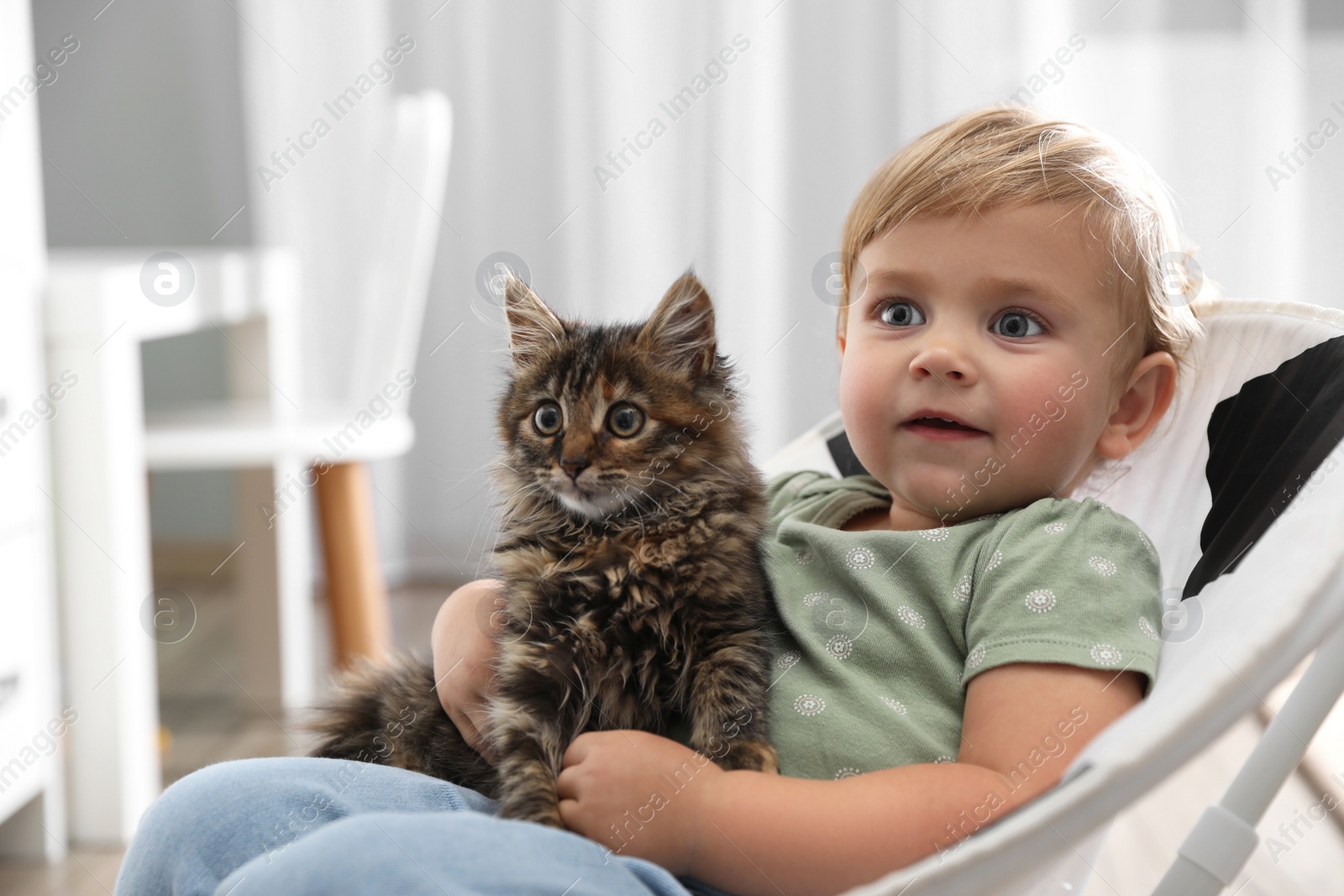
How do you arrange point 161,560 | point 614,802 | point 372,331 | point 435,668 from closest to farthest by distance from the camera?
point 614,802 < point 435,668 < point 372,331 < point 161,560

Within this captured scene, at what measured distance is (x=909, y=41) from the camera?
3.03 metres

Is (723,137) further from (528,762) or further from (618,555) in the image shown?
(528,762)

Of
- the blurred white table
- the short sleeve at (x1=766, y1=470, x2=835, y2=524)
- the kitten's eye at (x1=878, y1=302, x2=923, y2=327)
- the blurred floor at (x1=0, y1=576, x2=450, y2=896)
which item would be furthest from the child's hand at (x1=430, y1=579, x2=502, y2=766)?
the blurred white table

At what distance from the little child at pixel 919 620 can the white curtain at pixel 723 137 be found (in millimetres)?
1787

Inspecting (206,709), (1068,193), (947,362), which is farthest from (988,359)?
(206,709)

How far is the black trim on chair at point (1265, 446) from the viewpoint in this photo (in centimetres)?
92

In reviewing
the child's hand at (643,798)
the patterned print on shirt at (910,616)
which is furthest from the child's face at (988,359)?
the child's hand at (643,798)

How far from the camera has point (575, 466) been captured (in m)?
0.93

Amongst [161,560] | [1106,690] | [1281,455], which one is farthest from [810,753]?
[161,560]

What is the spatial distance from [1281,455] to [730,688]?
529 mm

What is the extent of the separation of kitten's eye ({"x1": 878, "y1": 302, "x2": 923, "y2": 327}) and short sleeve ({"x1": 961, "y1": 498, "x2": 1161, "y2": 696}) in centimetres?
20

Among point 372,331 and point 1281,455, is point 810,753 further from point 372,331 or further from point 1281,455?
point 372,331

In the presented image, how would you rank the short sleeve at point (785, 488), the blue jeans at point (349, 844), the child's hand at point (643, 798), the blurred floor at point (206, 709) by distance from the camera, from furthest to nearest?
1. the blurred floor at point (206, 709)
2. the short sleeve at point (785, 488)
3. the child's hand at point (643, 798)
4. the blue jeans at point (349, 844)

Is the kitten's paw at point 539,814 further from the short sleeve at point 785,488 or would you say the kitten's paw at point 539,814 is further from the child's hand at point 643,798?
the short sleeve at point 785,488
